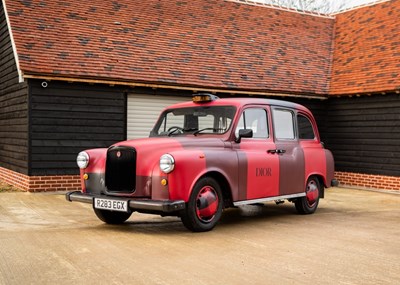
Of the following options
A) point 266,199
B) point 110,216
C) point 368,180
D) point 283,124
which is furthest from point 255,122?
point 368,180

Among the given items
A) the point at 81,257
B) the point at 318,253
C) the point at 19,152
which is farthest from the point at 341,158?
the point at 81,257

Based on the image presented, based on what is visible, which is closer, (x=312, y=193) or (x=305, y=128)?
(x=312, y=193)

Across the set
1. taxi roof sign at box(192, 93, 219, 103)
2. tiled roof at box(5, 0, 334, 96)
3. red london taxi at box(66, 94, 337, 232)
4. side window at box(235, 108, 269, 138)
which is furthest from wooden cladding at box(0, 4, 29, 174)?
side window at box(235, 108, 269, 138)

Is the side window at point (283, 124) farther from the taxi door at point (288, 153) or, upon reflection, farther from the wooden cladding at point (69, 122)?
the wooden cladding at point (69, 122)

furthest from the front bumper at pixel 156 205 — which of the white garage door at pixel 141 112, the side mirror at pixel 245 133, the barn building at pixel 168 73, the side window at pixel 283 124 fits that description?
the white garage door at pixel 141 112

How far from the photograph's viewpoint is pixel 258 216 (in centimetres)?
891

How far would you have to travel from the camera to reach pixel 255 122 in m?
8.10

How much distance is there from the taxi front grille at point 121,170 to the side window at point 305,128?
137 inches

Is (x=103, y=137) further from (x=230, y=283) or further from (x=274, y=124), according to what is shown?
(x=230, y=283)

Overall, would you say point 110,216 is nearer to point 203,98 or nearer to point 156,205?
point 156,205

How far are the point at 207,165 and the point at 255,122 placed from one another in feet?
4.99

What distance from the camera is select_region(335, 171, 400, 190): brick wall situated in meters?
13.8

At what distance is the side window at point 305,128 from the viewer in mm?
9148

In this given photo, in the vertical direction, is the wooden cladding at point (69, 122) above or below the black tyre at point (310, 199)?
above
